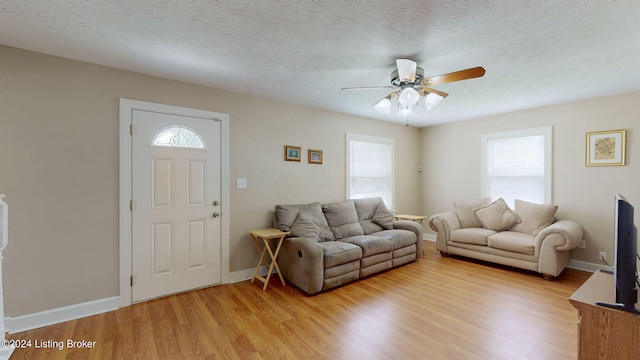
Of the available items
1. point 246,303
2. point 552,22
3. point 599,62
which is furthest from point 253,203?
point 599,62

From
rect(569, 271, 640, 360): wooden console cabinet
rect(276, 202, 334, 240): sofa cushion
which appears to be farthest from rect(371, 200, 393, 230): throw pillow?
rect(569, 271, 640, 360): wooden console cabinet

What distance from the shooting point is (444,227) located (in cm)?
450

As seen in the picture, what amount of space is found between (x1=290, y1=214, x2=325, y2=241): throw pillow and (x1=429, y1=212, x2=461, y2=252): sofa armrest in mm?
2229

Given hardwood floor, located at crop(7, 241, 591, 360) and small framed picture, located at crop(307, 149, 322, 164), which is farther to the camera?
small framed picture, located at crop(307, 149, 322, 164)

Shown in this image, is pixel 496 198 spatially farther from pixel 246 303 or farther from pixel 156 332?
pixel 156 332

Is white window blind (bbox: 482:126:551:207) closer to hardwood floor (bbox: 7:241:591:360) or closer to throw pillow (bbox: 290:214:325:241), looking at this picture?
hardwood floor (bbox: 7:241:591:360)

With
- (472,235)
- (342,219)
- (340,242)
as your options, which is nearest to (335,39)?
(340,242)

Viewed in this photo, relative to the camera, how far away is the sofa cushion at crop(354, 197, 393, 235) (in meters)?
4.37

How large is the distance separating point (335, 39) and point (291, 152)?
2.02 meters

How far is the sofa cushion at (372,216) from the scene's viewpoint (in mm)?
4370

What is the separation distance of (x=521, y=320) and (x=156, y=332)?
323 cm

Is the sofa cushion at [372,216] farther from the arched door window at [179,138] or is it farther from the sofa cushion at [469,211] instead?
the arched door window at [179,138]

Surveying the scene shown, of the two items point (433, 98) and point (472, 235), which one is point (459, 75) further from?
point (472, 235)

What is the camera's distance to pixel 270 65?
2674 mm
